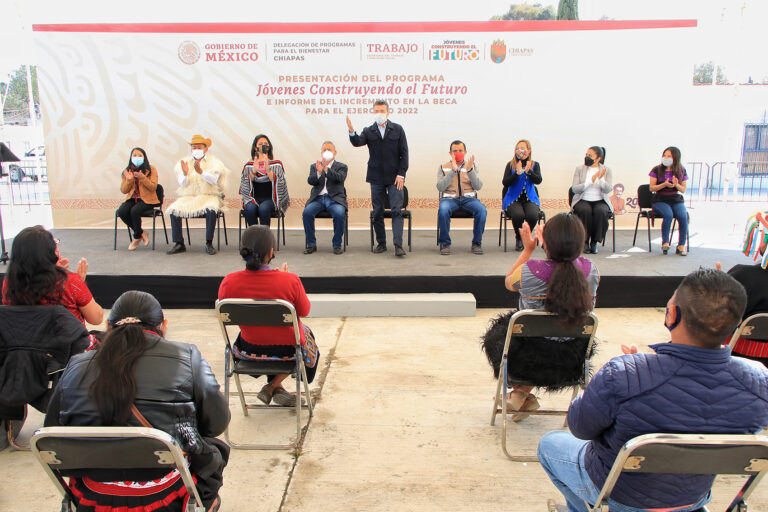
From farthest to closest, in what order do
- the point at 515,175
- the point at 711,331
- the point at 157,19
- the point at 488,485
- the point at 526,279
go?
the point at 157,19 < the point at 515,175 < the point at 526,279 < the point at 488,485 < the point at 711,331

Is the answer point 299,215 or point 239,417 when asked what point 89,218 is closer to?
point 299,215

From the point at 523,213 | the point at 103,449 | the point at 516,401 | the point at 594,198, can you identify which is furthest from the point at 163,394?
the point at 594,198

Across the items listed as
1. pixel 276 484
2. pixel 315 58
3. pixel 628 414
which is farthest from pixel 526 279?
pixel 315 58

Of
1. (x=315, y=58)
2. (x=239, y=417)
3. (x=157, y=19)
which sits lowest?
(x=239, y=417)

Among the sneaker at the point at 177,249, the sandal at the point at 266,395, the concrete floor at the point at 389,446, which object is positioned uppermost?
the sneaker at the point at 177,249

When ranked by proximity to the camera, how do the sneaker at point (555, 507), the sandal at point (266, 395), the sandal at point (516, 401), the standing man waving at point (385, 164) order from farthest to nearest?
the standing man waving at point (385, 164)
the sandal at point (266, 395)
the sandal at point (516, 401)
the sneaker at point (555, 507)

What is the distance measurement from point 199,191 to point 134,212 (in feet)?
2.31

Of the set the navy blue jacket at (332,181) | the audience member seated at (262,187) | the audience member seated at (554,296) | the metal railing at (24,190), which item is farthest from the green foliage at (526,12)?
the audience member seated at (554,296)

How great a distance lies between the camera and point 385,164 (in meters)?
5.46

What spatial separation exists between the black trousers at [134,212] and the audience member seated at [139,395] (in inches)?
180

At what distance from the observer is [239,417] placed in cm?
274

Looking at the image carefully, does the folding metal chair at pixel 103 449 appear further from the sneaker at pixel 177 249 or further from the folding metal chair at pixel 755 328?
the sneaker at pixel 177 249

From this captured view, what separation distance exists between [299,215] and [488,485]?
544 centimetres

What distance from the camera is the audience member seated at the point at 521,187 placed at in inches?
216
